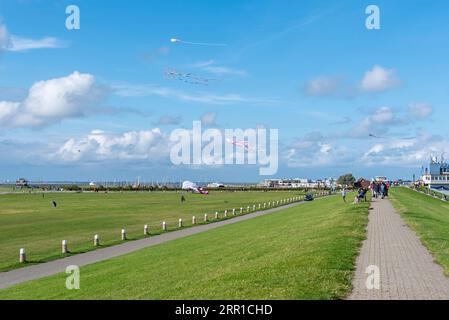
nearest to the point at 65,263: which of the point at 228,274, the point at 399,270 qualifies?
the point at 228,274

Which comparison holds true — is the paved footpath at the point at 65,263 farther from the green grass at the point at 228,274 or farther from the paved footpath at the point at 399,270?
the paved footpath at the point at 399,270

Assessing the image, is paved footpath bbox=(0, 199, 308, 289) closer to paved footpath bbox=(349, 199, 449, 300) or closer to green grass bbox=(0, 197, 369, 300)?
green grass bbox=(0, 197, 369, 300)

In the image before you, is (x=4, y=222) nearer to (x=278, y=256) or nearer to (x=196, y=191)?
(x=278, y=256)

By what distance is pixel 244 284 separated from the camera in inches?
507

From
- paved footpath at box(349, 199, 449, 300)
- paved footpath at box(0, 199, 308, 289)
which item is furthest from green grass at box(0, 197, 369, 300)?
paved footpath at box(0, 199, 308, 289)

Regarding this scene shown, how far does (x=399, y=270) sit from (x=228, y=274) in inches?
172

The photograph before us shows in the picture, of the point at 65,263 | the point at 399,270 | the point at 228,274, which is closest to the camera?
the point at 399,270

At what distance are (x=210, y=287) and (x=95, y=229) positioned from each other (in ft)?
106

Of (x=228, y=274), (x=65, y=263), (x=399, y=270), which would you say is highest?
(x=399, y=270)

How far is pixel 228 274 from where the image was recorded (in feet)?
48.8

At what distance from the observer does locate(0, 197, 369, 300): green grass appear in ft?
40.5

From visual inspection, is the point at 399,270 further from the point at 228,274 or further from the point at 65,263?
the point at 65,263

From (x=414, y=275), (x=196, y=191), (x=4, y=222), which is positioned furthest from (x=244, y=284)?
(x=196, y=191)
